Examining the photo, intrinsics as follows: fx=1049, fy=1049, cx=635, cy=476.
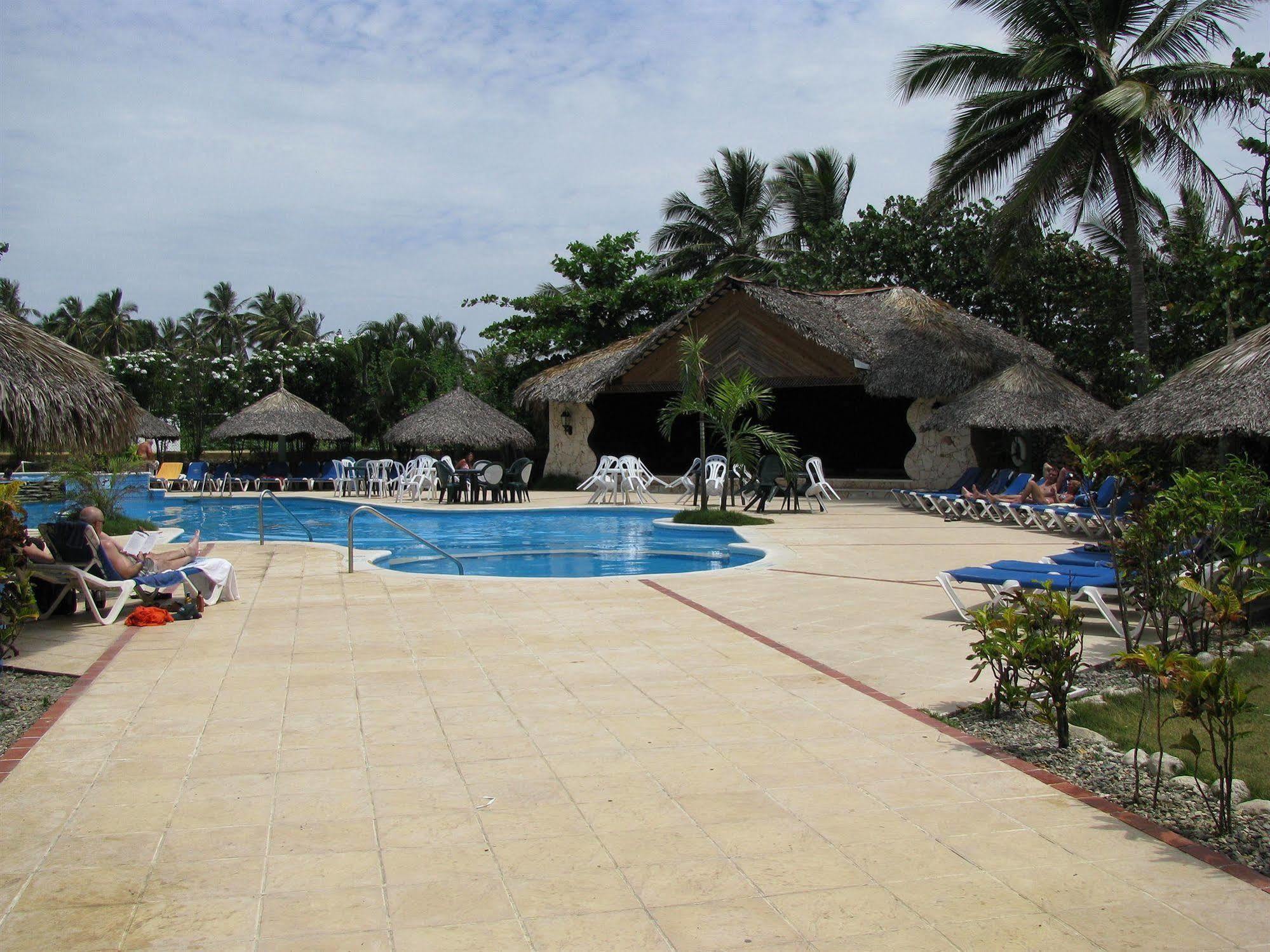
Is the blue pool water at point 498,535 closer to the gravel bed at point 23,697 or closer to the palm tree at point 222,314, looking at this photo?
the gravel bed at point 23,697

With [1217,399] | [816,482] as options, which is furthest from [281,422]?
[1217,399]

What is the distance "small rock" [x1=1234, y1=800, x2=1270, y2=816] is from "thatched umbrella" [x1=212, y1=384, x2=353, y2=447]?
2563 centimetres

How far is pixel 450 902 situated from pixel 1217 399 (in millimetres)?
9694

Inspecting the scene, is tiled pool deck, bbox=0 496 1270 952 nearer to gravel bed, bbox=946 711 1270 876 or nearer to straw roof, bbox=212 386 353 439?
gravel bed, bbox=946 711 1270 876

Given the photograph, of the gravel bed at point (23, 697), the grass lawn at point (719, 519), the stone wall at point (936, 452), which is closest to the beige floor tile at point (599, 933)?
the gravel bed at point (23, 697)

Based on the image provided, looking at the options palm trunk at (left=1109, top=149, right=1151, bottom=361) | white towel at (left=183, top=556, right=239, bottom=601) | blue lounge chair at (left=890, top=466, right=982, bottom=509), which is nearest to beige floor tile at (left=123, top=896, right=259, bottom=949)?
white towel at (left=183, top=556, right=239, bottom=601)

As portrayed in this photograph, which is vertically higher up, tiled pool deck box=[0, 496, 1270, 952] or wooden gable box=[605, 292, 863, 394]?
wooden gable box=[605, 292, 863, 394]

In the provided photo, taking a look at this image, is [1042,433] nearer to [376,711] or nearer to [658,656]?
[658,656]

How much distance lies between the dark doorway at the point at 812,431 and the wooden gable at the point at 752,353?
5.31 ft

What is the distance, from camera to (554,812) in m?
3.64

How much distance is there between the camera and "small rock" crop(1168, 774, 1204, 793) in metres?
3.78

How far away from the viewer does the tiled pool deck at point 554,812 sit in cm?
282

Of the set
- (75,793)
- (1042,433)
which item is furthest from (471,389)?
(75,793)

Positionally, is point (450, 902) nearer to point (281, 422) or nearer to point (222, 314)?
point (281, 422)
